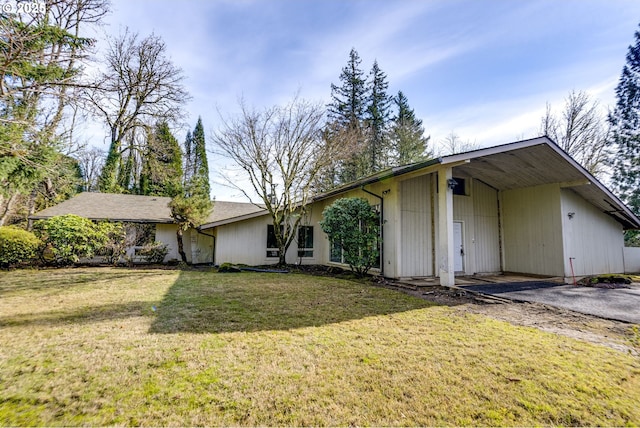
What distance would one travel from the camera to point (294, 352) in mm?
3352

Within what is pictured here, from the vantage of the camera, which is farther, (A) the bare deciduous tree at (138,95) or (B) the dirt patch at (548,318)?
(A) the bare deciduous tree at (138,95)

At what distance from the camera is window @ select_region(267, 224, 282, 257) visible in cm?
1318

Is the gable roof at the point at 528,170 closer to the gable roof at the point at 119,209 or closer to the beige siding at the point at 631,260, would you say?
the beige siding at the point at 631,260

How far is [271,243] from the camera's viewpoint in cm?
1324

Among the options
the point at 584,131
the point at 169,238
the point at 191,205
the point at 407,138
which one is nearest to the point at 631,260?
the point at 584,131

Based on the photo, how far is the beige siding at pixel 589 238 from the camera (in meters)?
9.28

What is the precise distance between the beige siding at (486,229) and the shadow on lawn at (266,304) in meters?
4.98

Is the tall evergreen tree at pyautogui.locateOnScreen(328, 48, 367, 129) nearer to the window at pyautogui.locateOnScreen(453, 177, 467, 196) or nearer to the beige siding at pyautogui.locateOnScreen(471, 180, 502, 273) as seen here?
the window at pyautogui.locateOnScreen(453, 177, 467, 196)

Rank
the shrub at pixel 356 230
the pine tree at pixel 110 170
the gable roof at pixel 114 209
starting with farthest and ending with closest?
the pine tree at pixel 110 170 → the gable roof at pixel 114 209 → the shrub at pixel 356 230

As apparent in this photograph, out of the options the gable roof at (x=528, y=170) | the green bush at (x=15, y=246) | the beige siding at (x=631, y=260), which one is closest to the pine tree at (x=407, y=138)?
the gable roof at (x=528, y=170)

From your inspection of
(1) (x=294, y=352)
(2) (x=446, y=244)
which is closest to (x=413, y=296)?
(2) (x=446, y=244)

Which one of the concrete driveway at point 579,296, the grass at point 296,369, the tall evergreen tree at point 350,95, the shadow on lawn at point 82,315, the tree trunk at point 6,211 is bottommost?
the grass at point 296,369

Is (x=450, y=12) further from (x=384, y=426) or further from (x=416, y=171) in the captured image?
(x=384, y=426)

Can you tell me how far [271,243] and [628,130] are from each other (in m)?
21.9
